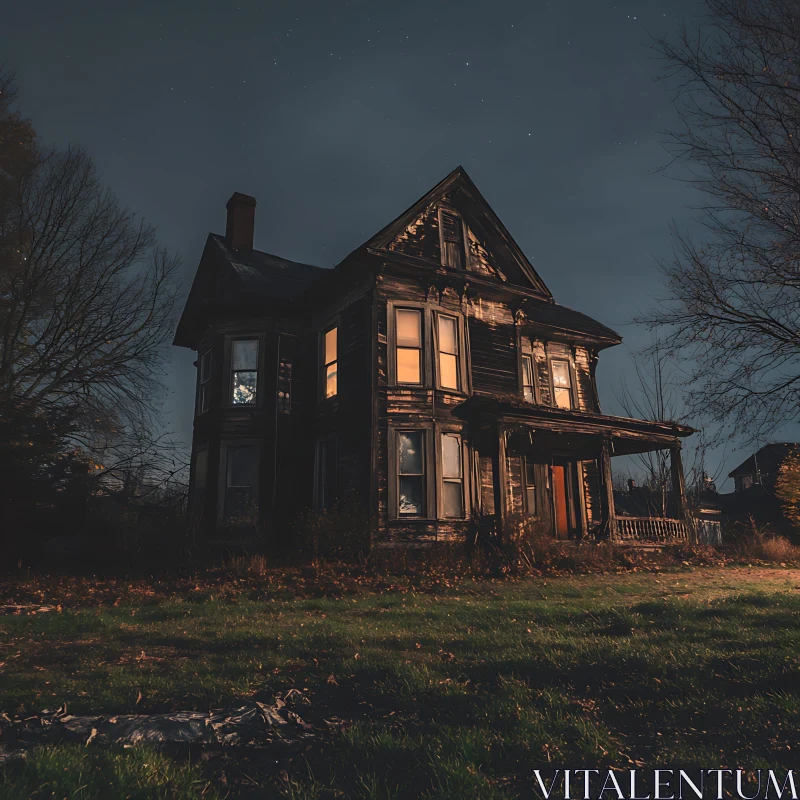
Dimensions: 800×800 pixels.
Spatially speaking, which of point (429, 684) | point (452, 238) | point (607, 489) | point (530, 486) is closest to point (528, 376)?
point (530, 486)

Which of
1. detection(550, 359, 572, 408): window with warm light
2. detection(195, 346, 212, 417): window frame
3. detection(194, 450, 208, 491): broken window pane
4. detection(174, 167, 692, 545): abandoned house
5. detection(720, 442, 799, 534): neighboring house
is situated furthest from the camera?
detection(720, 442, 799, 534): neighboring house

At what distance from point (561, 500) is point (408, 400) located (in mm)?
7672

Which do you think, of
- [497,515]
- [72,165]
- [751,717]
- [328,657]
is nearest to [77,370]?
[72,165]

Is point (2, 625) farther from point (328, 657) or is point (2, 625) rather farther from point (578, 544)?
point (578, 544)

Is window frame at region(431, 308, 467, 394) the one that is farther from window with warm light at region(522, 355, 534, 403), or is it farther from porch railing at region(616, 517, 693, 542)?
porch railing at region(616, 517, 693, 542)

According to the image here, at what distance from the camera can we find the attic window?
18766 millimetres

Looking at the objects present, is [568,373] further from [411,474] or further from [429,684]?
[429,684]

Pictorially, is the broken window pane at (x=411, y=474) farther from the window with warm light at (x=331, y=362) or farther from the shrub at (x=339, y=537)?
the window with warm light at (x=331, y=362)

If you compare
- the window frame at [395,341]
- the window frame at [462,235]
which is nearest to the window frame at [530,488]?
the window frame at [395,341]

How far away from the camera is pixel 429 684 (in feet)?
18.7

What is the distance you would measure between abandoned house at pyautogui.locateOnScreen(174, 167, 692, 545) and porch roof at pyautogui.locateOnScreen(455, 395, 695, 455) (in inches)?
2.1

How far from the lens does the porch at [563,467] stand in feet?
55.4

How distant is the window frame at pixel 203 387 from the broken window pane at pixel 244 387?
1.09 meters

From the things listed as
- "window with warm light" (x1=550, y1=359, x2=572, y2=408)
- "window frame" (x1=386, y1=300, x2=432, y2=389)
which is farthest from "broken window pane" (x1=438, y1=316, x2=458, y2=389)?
"window with warm light" (x1=550, y1=359, x2=572, y2=408)
